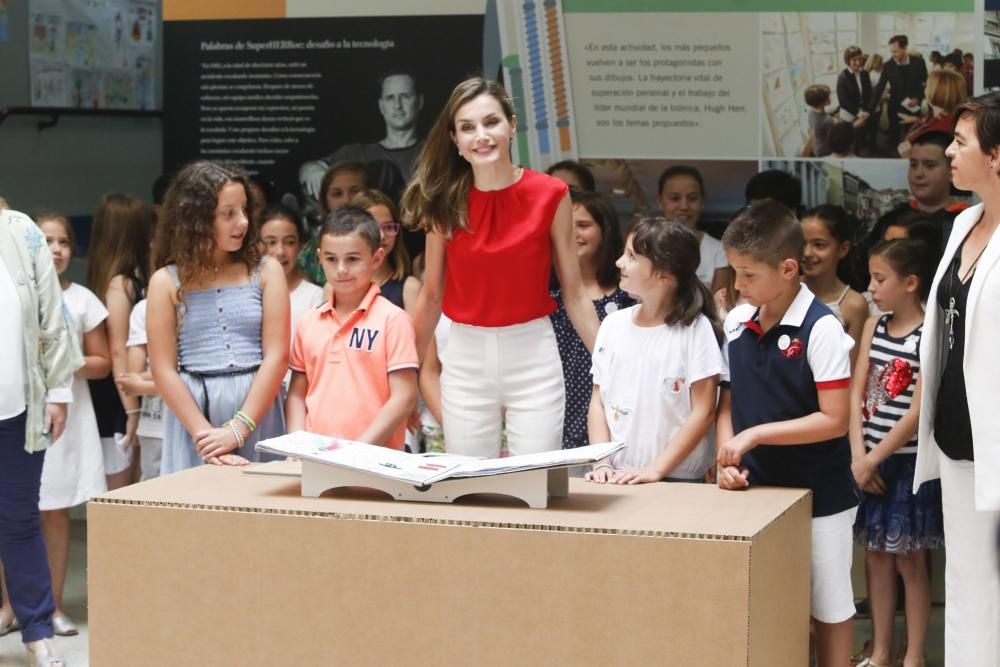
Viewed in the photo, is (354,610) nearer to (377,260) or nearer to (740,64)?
(377,260)

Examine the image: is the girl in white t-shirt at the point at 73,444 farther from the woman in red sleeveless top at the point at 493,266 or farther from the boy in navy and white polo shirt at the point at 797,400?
the boy in navy and white polo shirt at the point at 797,400

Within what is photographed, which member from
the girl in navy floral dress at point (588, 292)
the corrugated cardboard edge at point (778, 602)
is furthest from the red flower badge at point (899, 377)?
the corrugated cardboard edge at point (778, 602)

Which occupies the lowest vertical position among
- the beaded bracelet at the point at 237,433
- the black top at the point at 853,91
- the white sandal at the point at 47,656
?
the white sandal at the point at 47,656

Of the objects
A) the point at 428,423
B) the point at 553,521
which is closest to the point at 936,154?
the point at 428,423

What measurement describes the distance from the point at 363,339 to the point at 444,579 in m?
1.16

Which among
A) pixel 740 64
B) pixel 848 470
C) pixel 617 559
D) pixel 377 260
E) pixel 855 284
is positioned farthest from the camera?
pixel 740 64

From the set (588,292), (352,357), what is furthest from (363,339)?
(588,292)

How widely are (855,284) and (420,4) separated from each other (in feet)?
7.59

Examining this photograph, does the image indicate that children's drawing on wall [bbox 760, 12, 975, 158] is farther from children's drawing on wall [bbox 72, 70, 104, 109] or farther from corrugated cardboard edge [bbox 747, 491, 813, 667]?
children's drawing on wall [bbox 72, 70, 104, 109]

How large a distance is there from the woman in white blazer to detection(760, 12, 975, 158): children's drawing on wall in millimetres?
2483

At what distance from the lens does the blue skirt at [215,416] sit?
357 cm

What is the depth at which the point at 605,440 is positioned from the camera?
326cm

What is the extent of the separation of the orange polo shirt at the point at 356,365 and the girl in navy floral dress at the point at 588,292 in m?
0.58

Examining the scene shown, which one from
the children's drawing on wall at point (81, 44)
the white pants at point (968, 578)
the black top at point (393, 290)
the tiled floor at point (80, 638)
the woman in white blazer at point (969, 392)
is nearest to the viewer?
the woman in white blazer at point (969, 392)
